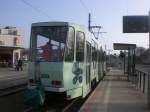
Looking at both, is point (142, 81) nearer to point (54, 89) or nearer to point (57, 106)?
point (57, 106)

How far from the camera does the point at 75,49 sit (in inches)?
643

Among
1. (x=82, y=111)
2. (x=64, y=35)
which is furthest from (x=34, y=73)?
(x=82, y=111)

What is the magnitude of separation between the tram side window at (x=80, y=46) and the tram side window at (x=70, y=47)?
461 mm

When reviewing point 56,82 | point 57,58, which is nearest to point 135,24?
point 57,58

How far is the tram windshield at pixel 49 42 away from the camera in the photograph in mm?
15680

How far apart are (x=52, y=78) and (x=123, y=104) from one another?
2.98 metres

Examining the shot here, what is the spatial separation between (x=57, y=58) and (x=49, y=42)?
752 mm

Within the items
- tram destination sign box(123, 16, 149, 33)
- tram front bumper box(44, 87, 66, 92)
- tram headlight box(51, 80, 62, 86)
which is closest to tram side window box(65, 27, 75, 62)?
tram headlight box(51, 80, 62, 86)

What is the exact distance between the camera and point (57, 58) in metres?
15.6

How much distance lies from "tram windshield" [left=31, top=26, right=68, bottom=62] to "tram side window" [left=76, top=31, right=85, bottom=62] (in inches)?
37.3

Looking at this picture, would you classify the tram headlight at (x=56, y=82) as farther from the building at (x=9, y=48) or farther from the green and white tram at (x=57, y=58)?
the building at (x=9, y=48)

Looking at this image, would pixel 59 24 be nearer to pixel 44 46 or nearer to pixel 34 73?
pixel 44 46

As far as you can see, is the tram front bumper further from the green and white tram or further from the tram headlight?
the tram headlight

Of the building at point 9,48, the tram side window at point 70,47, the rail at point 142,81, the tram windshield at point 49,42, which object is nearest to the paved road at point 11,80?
the rail at point 142,81
